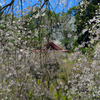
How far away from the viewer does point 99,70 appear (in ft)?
6.07

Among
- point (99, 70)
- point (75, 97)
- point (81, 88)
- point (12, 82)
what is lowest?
point (75, 97)

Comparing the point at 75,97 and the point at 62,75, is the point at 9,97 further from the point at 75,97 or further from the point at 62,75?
the point at 62,75

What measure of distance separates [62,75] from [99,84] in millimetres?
1826

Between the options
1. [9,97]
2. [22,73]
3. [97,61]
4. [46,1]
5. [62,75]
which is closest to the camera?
[46,1]

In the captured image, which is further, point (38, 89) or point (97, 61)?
point (38, 89)

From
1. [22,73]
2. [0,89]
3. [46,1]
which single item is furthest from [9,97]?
[46,1]

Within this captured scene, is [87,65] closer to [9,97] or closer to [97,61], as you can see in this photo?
[97,61]

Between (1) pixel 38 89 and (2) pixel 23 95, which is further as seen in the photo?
(1) pixel 38 89

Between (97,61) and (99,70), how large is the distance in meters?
0.23

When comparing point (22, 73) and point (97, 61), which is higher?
point (97, 61)

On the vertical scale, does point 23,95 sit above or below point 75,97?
above

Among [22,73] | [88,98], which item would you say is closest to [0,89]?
[22,73]

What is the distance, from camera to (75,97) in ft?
8.05

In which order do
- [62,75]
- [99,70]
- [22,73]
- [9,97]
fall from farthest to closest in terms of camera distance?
[62,75] < [22,73] < [9,97] < [99,70]
